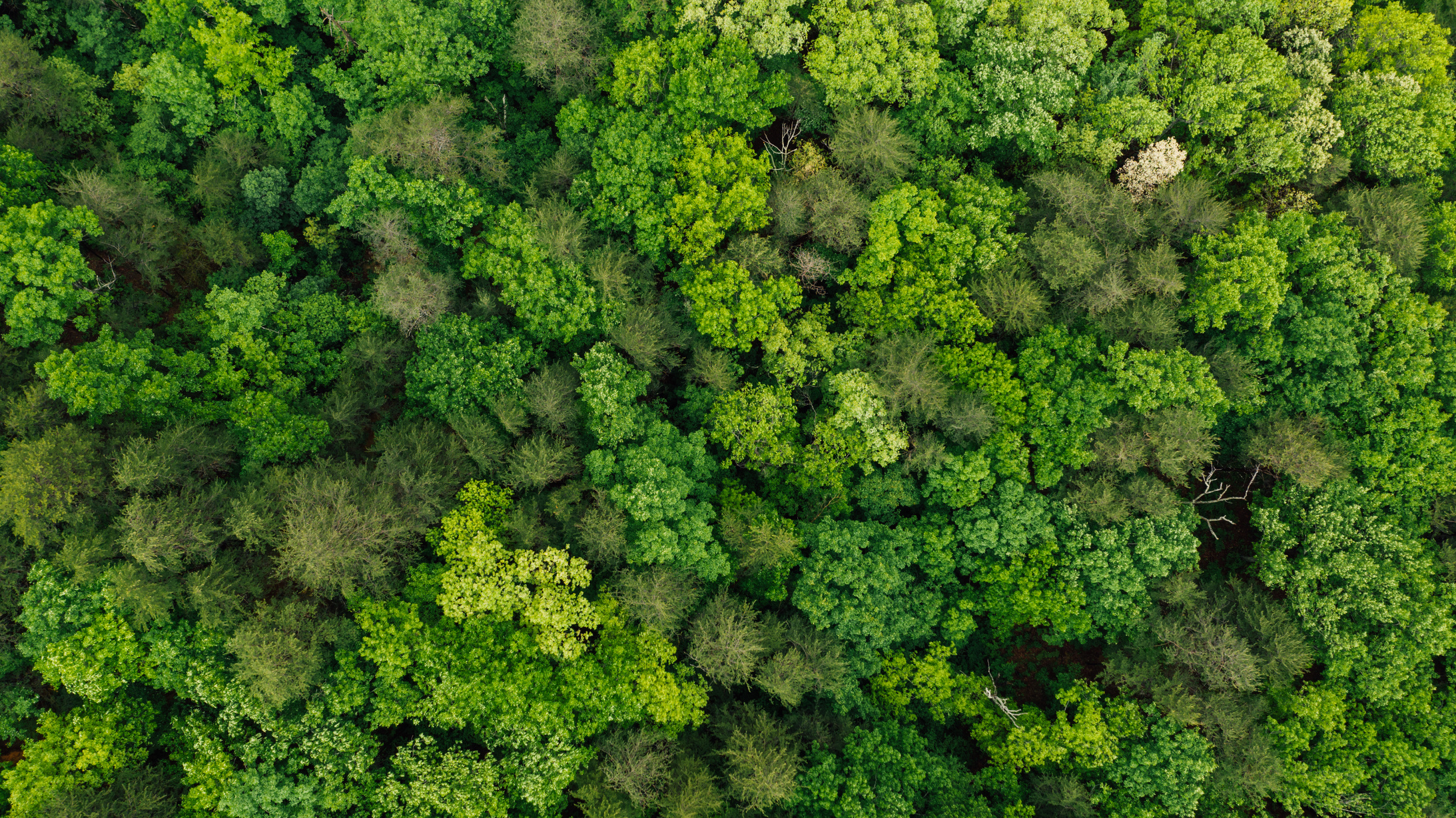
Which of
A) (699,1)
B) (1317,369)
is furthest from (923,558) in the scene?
(699,1)

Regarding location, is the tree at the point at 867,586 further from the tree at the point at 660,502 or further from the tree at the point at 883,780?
the tree at the point at 660,502

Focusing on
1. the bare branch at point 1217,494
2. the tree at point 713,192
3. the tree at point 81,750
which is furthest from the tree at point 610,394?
the bare branch at point 1217,494

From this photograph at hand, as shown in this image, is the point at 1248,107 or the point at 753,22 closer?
the point at 753,22

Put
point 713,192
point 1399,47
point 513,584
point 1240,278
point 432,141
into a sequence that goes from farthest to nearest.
Result: 1. point 1399,47
2. point 1240,278
3. point 713,192
4. point 432,141
5. point 513,584

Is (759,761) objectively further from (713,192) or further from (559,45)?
(559,45)

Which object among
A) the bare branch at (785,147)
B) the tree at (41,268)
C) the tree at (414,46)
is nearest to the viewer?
the tree at (41,268)

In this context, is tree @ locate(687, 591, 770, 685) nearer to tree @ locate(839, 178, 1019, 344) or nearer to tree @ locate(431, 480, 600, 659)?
tree @ locate(431, 480, 600, 659)

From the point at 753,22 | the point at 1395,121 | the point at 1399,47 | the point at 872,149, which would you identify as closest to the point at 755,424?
the point at 872,149
